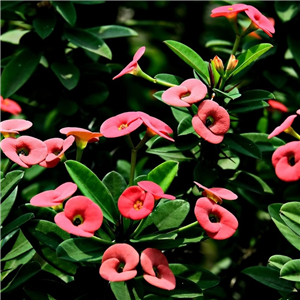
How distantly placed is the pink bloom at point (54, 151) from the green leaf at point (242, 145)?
0.45 meters

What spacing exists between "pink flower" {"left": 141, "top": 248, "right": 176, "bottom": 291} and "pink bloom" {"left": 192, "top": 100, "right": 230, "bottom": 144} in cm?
27

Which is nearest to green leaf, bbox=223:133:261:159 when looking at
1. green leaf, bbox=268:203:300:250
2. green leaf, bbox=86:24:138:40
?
green leaf, bbox=268:203:300:250

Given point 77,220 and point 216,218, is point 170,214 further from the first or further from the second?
point 77,220

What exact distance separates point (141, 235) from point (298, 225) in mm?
337

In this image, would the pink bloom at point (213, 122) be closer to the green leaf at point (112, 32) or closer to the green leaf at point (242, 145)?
the green leaf at point (242, 145)

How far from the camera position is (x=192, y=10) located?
9.08 feet

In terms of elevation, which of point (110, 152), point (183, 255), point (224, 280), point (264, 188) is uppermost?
point (264, 188)

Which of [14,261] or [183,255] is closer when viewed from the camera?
[14,261]

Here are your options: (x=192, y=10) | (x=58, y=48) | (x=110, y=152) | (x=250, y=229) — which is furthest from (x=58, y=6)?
(x=192, y=10)

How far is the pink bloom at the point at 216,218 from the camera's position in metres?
1.09

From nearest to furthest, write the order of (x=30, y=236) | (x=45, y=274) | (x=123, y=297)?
(x=123, y=297) → (x=30, y=236) → (x=45, y=274)

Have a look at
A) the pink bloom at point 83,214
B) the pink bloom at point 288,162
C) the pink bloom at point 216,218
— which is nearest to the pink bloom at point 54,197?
the pink bloom at point 83,214

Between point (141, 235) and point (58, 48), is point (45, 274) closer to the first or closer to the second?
point (141, 235)

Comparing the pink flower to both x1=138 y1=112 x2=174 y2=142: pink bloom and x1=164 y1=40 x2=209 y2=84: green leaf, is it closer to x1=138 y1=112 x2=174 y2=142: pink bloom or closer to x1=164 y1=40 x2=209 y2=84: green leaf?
x1=138 y1=112 x2=174 y2=142: pink bloom
